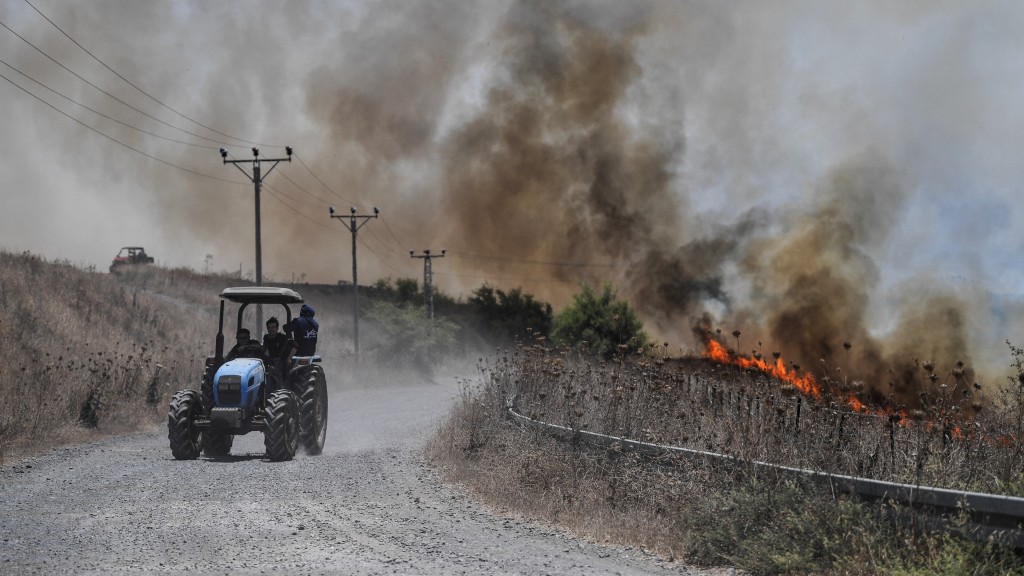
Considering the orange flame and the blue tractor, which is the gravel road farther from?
the orange flame

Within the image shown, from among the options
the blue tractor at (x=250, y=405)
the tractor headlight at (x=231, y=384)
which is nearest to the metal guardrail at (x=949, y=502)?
the blue tractor at (x=250, y=405)

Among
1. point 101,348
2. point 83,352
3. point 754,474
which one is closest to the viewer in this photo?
point 754,474

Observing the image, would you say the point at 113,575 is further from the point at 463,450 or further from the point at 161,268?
the point at 161,268

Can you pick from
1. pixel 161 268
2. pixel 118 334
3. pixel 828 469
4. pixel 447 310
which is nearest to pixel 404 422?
pixel 828 469

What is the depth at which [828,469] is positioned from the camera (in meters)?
8.84

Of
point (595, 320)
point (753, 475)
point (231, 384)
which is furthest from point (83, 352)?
point (753, 475)

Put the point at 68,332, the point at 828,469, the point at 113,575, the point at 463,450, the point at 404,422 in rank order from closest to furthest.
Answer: the point at 113,575
the point at 828,469
the point at 463,450
the point at 404,422
the point at 68,332

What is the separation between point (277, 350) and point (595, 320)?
71.8 feet

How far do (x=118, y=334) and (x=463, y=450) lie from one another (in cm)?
2822

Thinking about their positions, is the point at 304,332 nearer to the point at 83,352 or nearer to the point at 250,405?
the point at 250,405

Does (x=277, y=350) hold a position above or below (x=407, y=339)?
below

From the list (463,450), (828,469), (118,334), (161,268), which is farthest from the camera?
(161,268)

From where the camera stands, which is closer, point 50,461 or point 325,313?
point 50,461

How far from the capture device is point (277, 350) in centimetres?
1647
